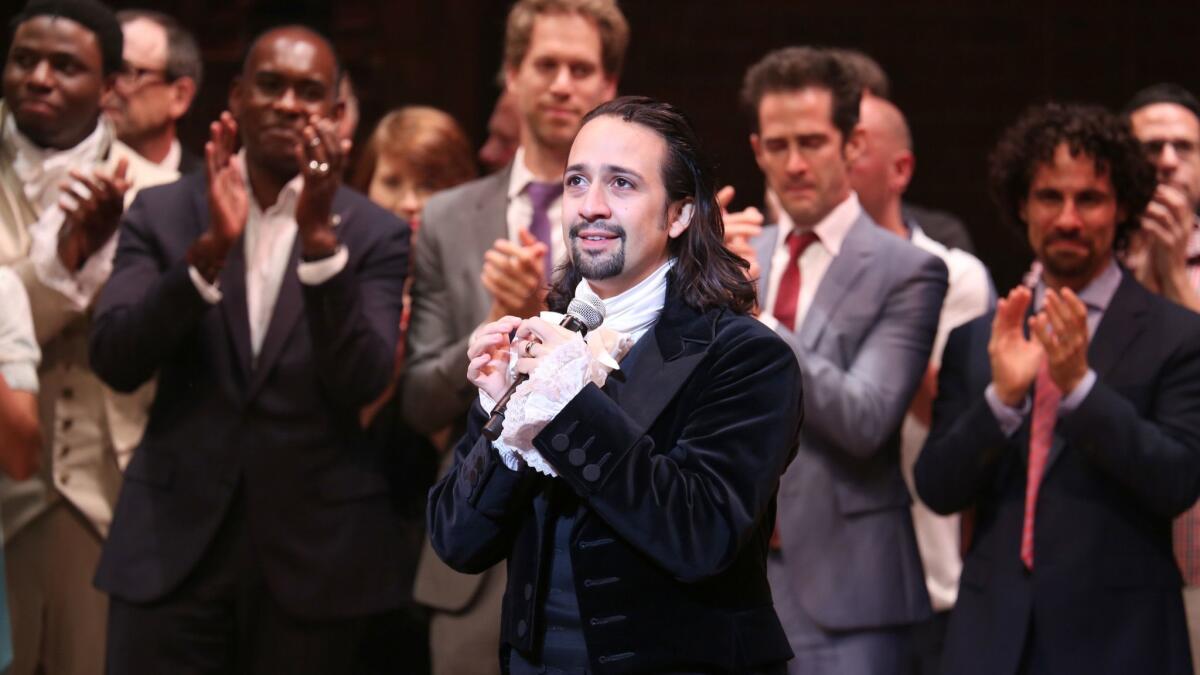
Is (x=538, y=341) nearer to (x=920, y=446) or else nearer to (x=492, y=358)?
(x=492, y=358)

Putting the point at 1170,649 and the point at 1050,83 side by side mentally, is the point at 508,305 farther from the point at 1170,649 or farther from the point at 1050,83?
the point at 1050,83

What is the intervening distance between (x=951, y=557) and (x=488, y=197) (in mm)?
1587

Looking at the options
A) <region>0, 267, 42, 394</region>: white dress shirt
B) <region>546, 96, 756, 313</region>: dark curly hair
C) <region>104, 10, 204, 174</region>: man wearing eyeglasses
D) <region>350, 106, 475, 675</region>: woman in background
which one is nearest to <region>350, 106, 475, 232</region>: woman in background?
<region>350, 106, 475, 675</region>: woman in background

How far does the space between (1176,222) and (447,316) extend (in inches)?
66.1

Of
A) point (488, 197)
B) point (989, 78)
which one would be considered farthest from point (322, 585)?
point (989, 78)

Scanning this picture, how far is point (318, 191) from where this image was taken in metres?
3.50

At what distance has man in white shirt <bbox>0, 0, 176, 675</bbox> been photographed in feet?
12.4

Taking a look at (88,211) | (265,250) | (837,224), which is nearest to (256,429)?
(265,250)

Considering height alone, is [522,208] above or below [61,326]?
above

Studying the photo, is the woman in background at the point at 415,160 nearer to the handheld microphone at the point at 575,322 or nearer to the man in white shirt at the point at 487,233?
the man in white shirt at the point at 487,233

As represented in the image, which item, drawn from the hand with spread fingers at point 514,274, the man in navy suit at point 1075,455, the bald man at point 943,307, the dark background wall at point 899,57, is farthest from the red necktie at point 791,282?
the dark background wall at point 899,57

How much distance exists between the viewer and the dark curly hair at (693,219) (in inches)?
96.7

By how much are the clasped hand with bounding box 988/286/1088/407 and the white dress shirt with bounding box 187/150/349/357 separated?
1387 mm

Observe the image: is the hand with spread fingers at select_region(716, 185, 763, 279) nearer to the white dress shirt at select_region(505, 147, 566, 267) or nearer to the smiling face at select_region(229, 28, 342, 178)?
the white dress shirt at select_region(505, 147, 566, 267)
